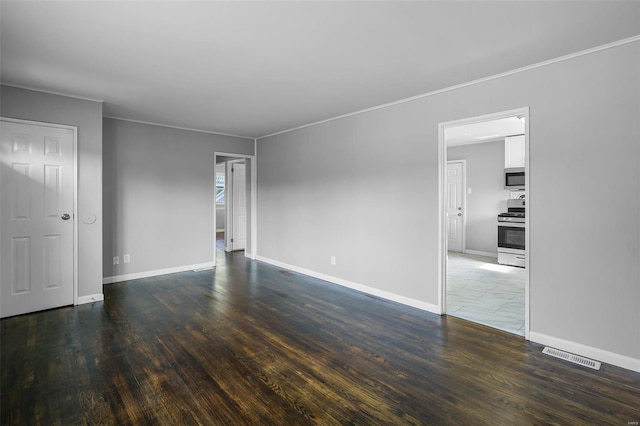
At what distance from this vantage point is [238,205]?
7910 millimetres

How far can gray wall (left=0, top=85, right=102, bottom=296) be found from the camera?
A: 380cm

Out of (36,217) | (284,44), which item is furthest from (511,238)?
(36,217)

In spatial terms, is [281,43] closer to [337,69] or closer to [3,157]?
[337,69]

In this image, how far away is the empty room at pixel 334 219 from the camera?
2.18 metres

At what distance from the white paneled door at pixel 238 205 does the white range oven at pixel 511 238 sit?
541cm

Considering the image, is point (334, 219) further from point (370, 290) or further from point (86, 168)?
point (86, 168)

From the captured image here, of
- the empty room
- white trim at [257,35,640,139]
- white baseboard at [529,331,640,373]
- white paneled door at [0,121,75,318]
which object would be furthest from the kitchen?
white paneled door at [0,121,75,318]

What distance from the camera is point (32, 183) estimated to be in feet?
12.0

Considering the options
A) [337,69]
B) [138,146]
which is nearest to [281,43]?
[337,69]

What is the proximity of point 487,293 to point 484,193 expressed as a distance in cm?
345

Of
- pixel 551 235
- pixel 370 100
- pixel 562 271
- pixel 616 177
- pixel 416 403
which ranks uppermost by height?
pixel 370 100

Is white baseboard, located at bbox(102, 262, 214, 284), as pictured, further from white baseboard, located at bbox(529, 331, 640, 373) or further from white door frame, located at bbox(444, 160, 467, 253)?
white door frame, located at bbox(444, 160, 467, 253)

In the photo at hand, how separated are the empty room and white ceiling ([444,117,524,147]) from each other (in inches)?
81.0

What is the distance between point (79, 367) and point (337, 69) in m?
3.25
